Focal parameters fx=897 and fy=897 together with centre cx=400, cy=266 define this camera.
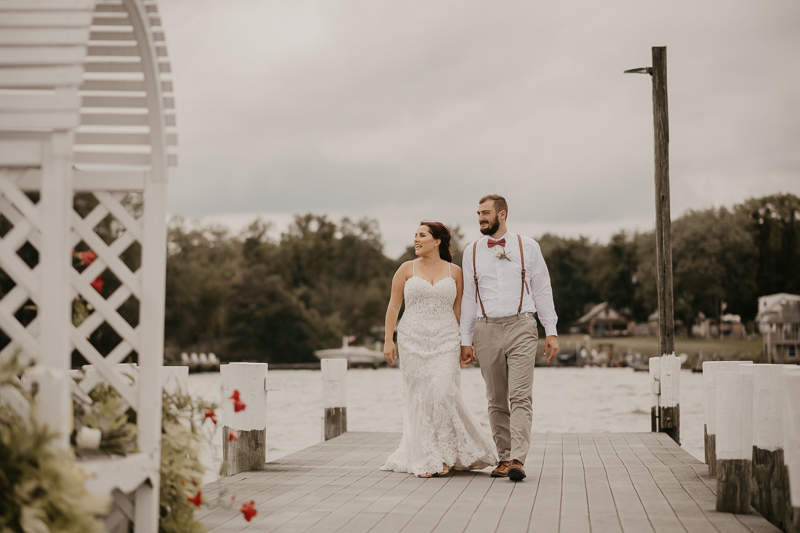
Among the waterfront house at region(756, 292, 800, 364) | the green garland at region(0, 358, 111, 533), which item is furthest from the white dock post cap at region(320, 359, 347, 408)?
the waterfront house at region(756, 292, 800, 364)

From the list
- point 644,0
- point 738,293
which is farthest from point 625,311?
point 644,0

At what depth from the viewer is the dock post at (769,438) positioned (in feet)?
16.3

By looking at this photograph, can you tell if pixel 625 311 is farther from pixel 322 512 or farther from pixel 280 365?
pixel 322 512

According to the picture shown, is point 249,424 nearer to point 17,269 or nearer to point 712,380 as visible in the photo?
point 712,380

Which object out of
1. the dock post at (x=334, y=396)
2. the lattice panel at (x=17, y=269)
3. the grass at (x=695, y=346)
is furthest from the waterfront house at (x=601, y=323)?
the lattice panel at (x=17, y=269)

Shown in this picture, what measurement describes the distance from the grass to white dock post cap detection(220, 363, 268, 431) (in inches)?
2460

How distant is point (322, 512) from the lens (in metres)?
5.52

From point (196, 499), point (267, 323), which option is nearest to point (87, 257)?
point (196, 499)

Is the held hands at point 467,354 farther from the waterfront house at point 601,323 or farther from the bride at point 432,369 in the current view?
the waterfront house at point 601,323

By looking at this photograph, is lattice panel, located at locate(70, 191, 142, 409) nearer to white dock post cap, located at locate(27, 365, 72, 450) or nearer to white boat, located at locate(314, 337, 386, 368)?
white dock post cap, located at locate(27, 365, 72, 450)

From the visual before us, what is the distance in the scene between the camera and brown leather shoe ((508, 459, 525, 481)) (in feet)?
22.2

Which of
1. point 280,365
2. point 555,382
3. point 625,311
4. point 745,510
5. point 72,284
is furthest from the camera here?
point 625,311

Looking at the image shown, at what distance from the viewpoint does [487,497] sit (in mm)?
6031

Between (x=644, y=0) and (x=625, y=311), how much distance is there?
229ft
